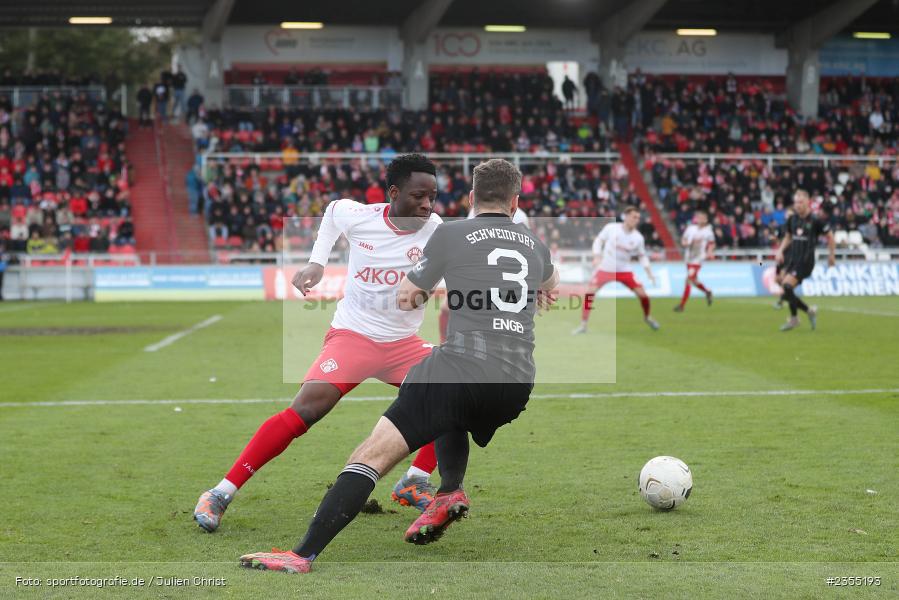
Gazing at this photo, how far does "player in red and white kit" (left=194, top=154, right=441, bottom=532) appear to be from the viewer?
588 centimetres

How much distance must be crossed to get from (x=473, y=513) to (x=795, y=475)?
2199 millimetres

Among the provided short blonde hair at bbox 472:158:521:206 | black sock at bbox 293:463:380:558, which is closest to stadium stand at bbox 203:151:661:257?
short blonde hair at bbox 472:158:521:206

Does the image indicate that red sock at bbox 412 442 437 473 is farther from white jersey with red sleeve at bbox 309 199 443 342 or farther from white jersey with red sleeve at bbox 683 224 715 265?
white jersey with red sleeve at bbox 683 224 715 265

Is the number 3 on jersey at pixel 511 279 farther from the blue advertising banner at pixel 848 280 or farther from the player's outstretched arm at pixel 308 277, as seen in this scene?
the blue advertising banner at pixel 848 280

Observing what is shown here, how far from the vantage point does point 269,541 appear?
5441mm

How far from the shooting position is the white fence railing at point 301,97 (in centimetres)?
3856

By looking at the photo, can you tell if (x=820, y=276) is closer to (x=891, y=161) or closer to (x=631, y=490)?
(x=891, y=161)

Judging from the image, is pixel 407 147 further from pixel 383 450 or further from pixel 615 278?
pixel 383 450

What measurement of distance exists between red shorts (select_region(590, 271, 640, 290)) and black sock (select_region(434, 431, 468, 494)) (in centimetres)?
1280

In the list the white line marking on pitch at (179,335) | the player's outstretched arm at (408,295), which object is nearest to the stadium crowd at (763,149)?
the white line marking on pitch at (179,335)

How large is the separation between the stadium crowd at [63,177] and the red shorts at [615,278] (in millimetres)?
17005

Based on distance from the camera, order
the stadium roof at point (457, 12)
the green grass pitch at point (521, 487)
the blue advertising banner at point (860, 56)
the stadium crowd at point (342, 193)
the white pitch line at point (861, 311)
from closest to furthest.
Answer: the green grass pitch at point (521, 487) → the white pitch line at point (861, 311) → the stadium crowd at point (342, 193) → the stadium roof at point (457, 12) → the blue advertising banner at point (860, 56)

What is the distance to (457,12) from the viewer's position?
40.2 m

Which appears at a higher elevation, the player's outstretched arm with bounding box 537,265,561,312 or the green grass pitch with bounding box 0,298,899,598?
the player's outstretched arm with bounding box 537,265,561,312
